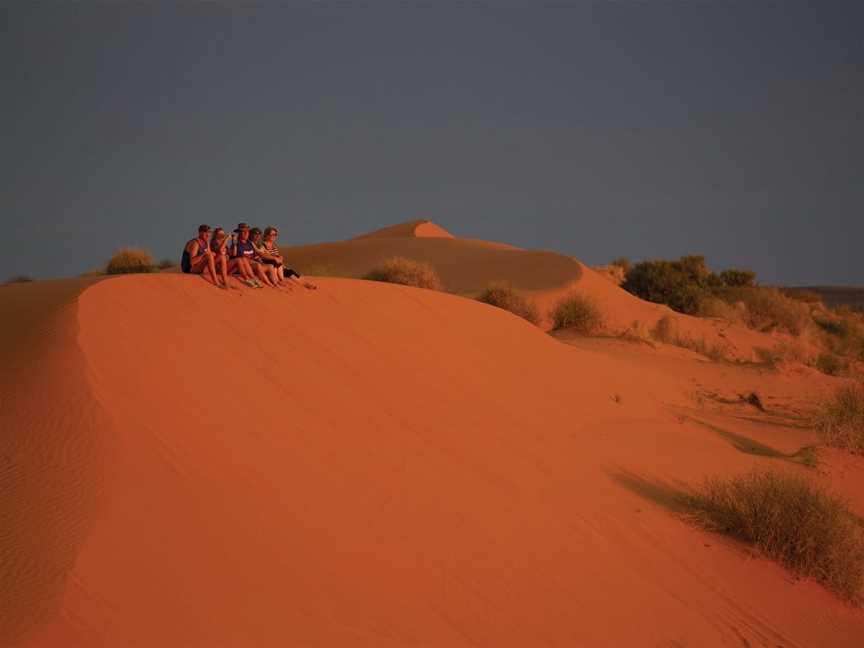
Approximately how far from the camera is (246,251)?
909cm

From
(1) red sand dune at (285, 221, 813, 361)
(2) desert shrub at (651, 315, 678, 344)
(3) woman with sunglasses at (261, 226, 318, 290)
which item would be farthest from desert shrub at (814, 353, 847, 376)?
(3) woman with sunglasses at (261, 226, 318, 290)

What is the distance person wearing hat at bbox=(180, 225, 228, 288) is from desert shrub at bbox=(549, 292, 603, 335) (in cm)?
1274

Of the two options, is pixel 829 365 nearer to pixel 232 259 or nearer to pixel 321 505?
pixel 232 259

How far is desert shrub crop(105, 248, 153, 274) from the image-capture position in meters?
23.4

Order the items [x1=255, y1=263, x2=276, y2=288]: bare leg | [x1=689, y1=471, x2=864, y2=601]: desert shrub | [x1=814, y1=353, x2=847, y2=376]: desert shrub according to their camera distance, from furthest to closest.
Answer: [x1=814, y1=353, x2=847, y2=376]: desert shrub, [x1=255, y1=263, x2=276, y2=288]: bare leg, [x1=689, y1=471, x2=864, y2=601]: desert shrub

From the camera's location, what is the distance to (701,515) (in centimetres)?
745

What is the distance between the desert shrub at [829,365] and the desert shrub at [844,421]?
677 cm

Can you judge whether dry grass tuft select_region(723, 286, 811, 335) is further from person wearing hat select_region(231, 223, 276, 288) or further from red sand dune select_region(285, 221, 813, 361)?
person wearing hat select_region(231, 223, 276, 288)

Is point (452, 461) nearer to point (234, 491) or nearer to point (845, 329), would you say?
point (234, 491)

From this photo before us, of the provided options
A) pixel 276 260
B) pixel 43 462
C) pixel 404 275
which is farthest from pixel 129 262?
pixel 43 462

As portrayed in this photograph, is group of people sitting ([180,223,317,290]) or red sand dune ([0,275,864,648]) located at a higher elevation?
group of people sitting ([180,223,317,290])

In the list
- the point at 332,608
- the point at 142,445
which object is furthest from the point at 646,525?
the point at 142,445

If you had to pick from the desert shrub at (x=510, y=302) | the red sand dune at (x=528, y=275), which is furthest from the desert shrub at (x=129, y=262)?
the desert shrub at (x=510, y=302)

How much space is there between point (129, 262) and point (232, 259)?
15.9 m
